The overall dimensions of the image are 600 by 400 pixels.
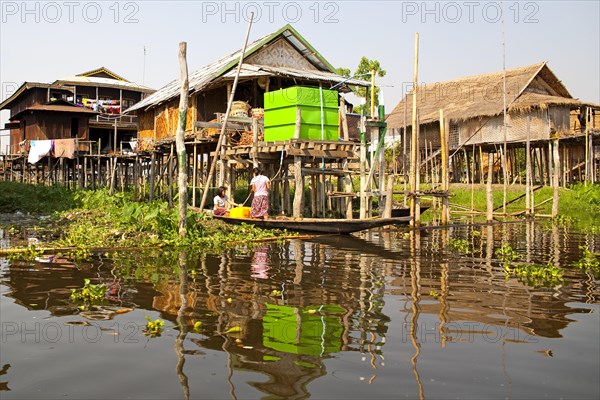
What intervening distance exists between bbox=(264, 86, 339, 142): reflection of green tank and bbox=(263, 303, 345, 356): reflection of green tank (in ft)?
32.9

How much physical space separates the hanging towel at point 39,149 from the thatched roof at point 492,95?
19.0m

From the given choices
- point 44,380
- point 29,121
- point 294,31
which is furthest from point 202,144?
point 29,121

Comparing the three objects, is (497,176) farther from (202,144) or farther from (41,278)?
(41,278)

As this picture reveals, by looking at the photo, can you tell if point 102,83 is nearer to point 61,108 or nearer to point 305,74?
point 61,108

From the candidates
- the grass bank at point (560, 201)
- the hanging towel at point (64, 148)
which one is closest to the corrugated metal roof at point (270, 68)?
the grass bank at point (560, 201)

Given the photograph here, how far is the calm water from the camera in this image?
4457 mm

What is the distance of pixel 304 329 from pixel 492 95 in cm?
2680

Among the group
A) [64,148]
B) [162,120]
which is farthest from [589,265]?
[64,148]

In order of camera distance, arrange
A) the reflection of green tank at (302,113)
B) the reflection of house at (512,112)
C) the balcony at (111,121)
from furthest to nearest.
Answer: the balcony at (111,121) < the reflection of house at (512,112) < the reflection of green tank at (302,113)

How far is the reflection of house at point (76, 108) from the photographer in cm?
3494

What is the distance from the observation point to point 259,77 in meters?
20.2

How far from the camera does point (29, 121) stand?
3641cm

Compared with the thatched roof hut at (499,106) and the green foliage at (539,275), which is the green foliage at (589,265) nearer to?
the green foliage at (539,275)

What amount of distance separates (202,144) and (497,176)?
63.2ft
